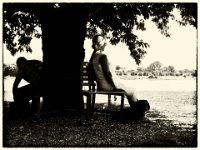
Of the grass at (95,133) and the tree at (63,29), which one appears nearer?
the grass at (95,133)

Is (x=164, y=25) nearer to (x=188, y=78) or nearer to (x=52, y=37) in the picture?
(x=188, y=78)

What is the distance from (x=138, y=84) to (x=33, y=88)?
252 centimetres

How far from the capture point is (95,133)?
6961 mm

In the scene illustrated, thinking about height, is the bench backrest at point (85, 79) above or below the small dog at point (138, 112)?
above

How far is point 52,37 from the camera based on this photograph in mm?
8570

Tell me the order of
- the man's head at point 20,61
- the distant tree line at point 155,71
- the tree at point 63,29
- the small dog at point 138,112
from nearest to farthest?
the small dog at point 138,112, the man's head at point 20,61, the distant tree line at point 155,71, the tree at point 63,29

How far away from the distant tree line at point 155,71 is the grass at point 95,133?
3.56 ft

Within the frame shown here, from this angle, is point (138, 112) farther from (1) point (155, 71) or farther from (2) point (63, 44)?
(2) point (63, 44)

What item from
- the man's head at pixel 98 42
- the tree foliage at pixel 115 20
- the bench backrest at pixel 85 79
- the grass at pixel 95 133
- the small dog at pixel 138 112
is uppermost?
the tree foliage at pixel 115 20

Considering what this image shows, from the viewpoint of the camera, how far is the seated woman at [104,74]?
753 cm

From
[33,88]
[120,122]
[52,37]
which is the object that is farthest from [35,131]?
[52,37]

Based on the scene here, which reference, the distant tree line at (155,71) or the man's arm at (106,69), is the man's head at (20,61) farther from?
the distant tree line at (155,71)

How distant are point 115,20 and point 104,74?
2737mm

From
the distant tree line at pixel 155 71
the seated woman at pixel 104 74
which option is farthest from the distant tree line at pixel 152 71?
the seated woman at pixel 104 74
